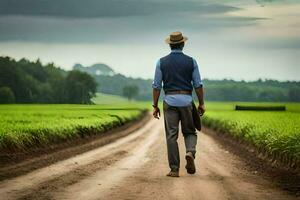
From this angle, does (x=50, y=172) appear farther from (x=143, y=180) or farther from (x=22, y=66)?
(x=22, y=66)

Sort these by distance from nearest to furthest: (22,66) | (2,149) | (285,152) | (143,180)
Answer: (143,180) < (285,152) < (2,149) < (22,66)

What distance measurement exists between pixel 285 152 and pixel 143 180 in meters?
5.31

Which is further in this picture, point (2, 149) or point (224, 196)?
point (2, 149)

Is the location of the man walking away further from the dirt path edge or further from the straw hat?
the dirt path edge

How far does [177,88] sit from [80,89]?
11766 cm

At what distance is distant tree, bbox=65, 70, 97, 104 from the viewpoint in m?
123

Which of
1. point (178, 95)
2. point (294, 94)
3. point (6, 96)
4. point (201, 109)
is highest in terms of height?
point (178, 95)

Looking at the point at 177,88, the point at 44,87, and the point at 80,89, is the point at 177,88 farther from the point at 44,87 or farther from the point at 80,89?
the point at 44,87

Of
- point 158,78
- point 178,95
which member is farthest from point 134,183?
point 158,78

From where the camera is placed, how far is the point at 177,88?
38.4 feet

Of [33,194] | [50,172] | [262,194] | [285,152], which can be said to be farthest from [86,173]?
[285,152]

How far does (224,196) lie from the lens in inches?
351

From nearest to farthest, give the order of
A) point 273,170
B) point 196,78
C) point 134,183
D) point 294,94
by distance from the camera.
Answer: point 134,183 < point 196,78 < point 273,170 < point 294,94

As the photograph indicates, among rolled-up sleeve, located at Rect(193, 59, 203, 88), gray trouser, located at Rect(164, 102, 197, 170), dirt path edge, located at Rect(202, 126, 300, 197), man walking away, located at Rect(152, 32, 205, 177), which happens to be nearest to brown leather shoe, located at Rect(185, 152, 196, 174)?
man walking away, located at Rect(152, 32, 205, 177)
